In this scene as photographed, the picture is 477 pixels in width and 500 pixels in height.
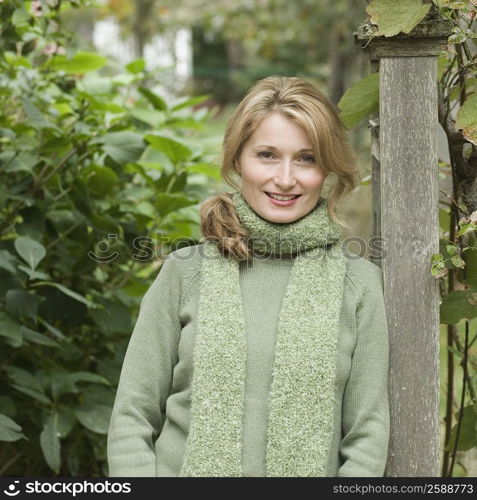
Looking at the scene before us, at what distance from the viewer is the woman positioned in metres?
1.93

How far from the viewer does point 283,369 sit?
193cm

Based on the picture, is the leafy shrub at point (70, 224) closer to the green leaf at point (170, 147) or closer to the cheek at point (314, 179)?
the green leaf at point (170, 147)

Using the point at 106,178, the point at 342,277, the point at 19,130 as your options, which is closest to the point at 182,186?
the point at 106,178

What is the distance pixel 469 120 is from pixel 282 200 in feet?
1.60

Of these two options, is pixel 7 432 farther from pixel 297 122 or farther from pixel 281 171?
pixel 297 122

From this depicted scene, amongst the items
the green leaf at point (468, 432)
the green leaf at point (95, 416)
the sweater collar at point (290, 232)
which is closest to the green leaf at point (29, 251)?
the green leaf at point (95, 416)

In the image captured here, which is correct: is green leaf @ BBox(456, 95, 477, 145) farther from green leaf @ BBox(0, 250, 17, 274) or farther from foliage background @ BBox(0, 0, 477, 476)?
green leaf @ BBox(0, 250, 17, 274)

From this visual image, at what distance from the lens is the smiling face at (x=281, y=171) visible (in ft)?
6.84

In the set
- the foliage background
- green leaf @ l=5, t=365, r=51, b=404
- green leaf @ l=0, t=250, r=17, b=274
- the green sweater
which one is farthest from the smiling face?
green leaf @ l=5, t=365, r=51, b=404

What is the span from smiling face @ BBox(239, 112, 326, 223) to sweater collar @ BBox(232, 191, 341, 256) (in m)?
0.02

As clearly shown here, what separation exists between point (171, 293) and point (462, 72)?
95cm

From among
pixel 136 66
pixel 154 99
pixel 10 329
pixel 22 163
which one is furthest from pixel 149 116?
pixel 10 329

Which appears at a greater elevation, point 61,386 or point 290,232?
point 290,232

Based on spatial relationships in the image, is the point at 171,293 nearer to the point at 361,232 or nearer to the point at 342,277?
Result: the point at 342,277
